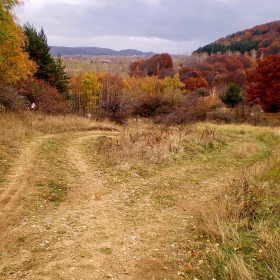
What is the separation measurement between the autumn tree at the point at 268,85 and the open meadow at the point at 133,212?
55.6ft

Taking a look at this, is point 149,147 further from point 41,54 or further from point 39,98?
point 41,54

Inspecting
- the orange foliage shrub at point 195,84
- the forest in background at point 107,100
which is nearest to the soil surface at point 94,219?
the forest in background at point 107,100

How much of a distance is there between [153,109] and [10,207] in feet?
94.2

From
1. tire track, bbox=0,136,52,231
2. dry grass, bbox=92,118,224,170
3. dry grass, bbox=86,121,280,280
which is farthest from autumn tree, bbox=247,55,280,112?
tire track, bbox=0,136,52,231

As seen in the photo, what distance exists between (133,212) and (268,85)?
25595mm

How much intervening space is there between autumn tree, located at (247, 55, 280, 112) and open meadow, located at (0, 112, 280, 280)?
1696cm

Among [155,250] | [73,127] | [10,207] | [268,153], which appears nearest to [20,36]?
[73,127]

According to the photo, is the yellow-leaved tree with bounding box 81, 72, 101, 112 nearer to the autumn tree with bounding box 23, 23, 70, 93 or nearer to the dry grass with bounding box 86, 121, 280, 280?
the autumn tree with bounding box 23, 23, 70, 93

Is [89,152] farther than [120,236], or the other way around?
[89,152]

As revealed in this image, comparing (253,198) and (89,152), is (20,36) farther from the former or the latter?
(253,198)

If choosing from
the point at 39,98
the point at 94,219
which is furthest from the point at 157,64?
the point at 94,219

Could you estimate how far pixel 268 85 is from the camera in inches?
1059

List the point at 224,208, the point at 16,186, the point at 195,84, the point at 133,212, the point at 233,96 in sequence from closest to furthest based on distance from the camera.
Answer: the point at 224,208 → the point at 133,212 → the point at 16,186 → the point at 233,96 → the point at 195,84

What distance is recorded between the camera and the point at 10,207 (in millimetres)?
5875
